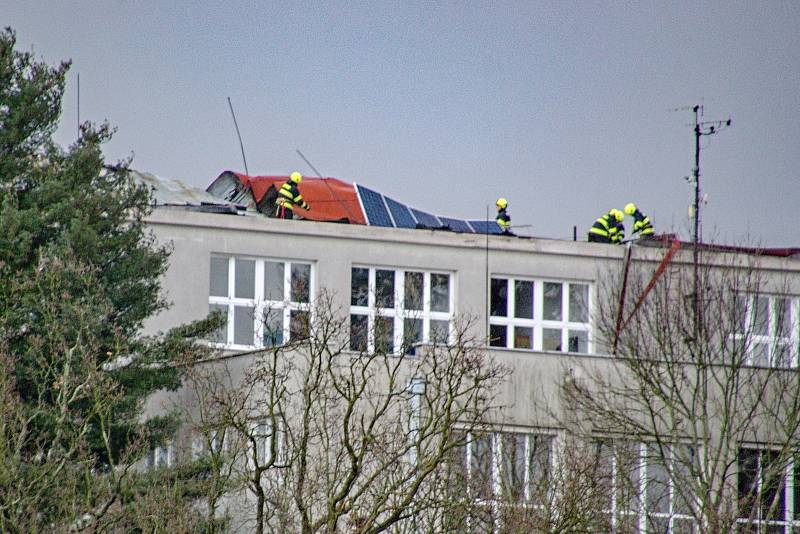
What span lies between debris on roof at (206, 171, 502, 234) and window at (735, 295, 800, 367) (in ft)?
25.9

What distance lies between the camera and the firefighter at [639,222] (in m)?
55.7

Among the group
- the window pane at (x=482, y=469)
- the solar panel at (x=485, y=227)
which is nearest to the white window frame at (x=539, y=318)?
the solar panel at (x=485, y=227)

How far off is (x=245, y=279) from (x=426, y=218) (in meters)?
9.07

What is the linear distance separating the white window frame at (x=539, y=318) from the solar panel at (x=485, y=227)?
478cm

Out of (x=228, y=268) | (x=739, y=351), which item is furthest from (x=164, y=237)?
(x=739, y=351)

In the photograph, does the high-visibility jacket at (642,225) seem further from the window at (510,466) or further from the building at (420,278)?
the window at (510,466)

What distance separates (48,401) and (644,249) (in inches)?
712

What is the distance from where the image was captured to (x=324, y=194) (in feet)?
187

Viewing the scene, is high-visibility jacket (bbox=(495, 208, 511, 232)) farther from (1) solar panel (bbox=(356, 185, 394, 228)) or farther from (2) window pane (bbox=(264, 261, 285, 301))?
(2) window pane (bbox=(264, 261, 285, 301))

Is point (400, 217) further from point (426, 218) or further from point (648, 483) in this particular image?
point (648, 483)

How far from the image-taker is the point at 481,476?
36.5 m

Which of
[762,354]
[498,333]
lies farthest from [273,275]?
[762,354]

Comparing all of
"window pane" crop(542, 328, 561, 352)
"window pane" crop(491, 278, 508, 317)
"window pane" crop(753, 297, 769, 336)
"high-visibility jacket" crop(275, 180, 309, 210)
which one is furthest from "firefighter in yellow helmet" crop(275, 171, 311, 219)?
"window pane" crop(753, 297, 769, 336)

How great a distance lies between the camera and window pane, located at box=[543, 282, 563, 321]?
171ft
